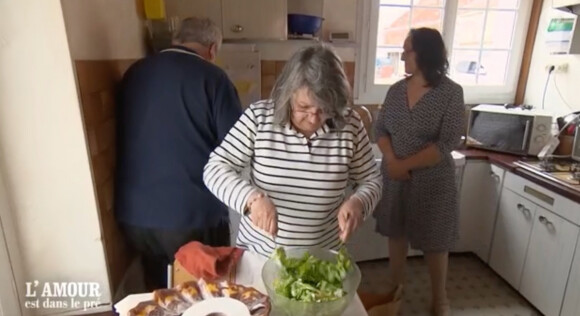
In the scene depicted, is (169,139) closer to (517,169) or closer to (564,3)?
(517,169)

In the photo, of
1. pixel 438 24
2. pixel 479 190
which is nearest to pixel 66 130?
pixel 479 190

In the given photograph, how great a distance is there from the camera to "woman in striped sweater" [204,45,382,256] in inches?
36.4

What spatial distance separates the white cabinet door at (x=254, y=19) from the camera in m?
1.96

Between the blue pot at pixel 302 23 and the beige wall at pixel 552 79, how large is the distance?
1.47m

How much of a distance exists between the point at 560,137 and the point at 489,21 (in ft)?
3.13

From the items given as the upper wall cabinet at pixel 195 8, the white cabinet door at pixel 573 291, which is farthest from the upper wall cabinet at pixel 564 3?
the upper wall cabinet at pixel 195 8

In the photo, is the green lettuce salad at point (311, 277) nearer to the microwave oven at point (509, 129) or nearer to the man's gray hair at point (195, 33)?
the man's gray hair at point (195, 33)

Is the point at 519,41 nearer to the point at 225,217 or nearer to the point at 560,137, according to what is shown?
the point at 560,137

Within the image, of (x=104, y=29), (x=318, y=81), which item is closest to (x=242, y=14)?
(x=104, y=29)

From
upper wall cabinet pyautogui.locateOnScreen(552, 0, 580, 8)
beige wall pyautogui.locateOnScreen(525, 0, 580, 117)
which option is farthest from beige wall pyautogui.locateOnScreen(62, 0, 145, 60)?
beige wall pyautogui.locateOnScreen(525, 0, 580, 117)

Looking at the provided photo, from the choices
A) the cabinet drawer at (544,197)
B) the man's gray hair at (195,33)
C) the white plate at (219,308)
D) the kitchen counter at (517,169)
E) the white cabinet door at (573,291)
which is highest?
the man's gray hair at (195,33)

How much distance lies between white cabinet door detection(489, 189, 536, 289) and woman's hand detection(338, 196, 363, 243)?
1.46 m

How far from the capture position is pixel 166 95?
1252 mm

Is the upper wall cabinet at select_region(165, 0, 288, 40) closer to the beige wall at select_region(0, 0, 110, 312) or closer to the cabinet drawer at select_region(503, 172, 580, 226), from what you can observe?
the beige wall at select_region(0, 0, 110, 312)
